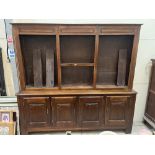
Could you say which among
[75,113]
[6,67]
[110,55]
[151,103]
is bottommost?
[75,113]

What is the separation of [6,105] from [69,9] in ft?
9.95

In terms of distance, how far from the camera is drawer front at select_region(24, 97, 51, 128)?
8.89 feet

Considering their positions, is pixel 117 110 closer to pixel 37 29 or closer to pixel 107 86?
pixel 107 86

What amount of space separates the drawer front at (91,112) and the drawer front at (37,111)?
0.58 metres

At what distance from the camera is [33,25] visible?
7.88ft

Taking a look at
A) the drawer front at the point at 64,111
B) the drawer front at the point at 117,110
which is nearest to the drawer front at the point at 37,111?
the drawer front at the point at 64,111

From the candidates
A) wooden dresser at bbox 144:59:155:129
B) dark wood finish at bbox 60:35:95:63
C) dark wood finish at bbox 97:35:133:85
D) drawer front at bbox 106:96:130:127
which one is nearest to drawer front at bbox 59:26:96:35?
dark wood finish at bbox 60:35:95:63

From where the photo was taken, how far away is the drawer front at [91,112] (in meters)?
2.76

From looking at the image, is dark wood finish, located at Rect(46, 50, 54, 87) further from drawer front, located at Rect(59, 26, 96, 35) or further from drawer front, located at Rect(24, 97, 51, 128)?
drawer front, located at Rect(59, 26, 96, 35)

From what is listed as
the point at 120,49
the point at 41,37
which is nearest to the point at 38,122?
the point at 41,37

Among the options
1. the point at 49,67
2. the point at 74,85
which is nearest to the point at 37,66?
the point at 49,67

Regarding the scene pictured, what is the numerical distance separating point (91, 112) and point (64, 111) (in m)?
0.48

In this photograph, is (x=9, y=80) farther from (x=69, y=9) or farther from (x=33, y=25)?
(x=69, y=9)

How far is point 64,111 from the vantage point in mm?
2797
